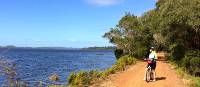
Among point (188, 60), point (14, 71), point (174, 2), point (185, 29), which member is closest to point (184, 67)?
point (188, 60)

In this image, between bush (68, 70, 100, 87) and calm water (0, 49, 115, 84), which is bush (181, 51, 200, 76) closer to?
bush (68, 70, 100, 87)

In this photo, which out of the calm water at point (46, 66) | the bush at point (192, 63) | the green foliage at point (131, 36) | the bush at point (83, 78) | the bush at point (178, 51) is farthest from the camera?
the green foliage at point (131, 36)

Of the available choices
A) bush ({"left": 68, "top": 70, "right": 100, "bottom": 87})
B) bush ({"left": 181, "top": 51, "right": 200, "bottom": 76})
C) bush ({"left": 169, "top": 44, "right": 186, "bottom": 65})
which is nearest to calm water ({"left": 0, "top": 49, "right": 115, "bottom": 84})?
bush ({"left": 68, "top": 70, "right": 100, "bottom": 87})

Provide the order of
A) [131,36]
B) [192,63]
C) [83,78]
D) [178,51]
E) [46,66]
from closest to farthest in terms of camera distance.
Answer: [83,78] < [192,63] < [178,51] < [131,36] < [46,66]

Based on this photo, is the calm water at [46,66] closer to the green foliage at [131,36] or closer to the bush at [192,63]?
the green foliage at [131,36]

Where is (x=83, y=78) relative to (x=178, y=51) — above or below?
below

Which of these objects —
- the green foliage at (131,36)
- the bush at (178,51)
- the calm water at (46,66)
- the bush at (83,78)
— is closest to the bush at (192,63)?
the bush at (178,51)

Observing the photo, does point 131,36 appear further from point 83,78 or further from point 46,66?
point 83,78

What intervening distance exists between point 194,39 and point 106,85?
14.1m

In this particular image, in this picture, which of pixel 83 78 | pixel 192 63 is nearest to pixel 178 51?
pixel 192 63

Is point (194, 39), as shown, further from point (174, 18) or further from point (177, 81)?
point (177, 81)

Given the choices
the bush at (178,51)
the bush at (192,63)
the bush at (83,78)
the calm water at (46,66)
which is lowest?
the calm water at (46,66)

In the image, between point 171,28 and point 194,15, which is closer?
point 194,15

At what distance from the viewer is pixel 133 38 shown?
52.6 metres
